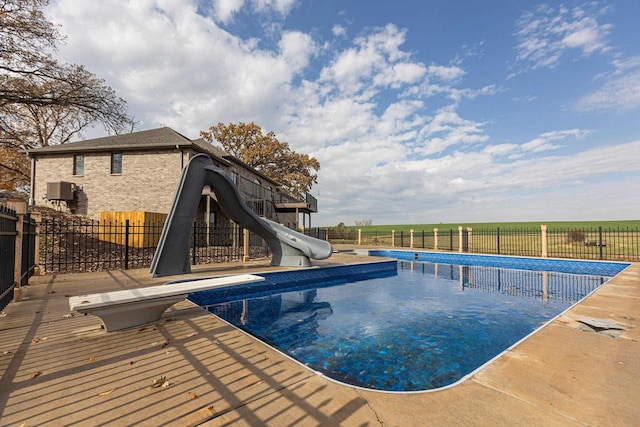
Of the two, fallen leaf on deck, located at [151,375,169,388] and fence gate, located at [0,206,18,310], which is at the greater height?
fence gate, located at [0,206,18,310]

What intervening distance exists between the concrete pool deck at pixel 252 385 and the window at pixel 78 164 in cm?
1716

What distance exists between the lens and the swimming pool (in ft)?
13.0

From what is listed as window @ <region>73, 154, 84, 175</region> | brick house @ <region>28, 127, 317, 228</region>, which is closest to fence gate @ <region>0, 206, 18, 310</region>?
brick house @ <region>28, 127, 317, 228</region>

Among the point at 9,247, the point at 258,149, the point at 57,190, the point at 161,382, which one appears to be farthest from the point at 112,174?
the point at 161,382

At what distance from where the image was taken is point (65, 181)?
1716 centimetres

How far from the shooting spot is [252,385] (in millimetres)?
2709

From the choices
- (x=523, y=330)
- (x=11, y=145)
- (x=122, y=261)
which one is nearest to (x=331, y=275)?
(x=523, y=330)

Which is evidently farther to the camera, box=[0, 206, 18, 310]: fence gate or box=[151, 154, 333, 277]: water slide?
box=[151, 154, 333, 277]: water slide

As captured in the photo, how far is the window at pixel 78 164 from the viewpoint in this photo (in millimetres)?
17547

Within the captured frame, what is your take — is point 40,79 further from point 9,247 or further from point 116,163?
point 9,247

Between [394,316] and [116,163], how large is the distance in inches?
735

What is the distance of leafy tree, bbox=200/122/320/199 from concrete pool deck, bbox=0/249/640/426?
2682cm

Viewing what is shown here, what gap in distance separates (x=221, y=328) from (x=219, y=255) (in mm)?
8885

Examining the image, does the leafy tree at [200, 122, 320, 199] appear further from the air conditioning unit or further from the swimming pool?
the swimming pool
